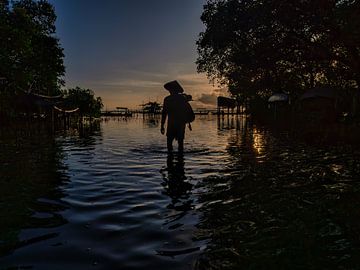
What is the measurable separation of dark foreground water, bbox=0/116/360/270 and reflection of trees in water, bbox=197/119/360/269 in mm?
14

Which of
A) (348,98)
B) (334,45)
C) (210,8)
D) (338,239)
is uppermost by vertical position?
(210,8)

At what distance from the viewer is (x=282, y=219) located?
17.2 feet

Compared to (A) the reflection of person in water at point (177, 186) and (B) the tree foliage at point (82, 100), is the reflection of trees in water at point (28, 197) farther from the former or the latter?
(B) the tree foliage at point (82, 100)

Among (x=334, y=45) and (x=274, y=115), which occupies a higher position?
A: (x=334, y=45)

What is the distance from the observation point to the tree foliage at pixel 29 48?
27798 mm

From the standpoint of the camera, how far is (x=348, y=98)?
2770 centimetres

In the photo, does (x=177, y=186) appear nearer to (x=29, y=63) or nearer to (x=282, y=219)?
(x=282, y=219)

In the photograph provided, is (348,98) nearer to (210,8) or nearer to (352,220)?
(210,8)

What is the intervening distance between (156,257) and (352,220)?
2925 millimetres

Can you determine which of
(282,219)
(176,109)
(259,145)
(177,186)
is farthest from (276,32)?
(282,219)

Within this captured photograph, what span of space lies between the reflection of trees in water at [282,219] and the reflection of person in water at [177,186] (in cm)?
35

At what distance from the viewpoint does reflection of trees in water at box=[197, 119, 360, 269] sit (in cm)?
382

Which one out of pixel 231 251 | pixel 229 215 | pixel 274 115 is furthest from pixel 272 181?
pixel 274 115

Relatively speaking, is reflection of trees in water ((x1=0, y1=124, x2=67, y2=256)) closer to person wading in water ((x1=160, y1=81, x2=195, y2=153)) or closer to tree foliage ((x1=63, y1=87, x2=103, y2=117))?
person wading in water ((x1=160, y1=81, x2=195, y2=153))
